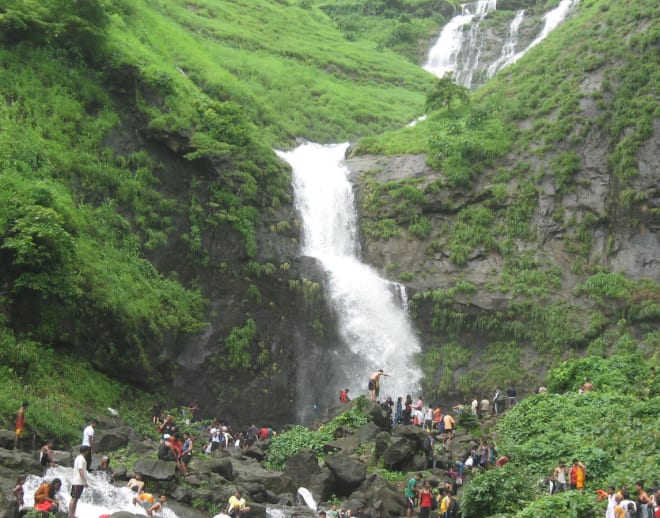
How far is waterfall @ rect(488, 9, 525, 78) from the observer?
55766 millimetres

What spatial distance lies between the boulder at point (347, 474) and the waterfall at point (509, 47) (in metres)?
43.1

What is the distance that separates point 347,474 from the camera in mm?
18422

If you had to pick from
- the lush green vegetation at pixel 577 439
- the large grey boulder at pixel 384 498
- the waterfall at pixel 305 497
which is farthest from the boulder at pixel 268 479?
the lush green vegetation at pixel 577 439

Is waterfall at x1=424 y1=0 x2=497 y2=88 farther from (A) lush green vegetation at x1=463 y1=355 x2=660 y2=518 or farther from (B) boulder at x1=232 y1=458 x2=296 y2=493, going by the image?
(B) boulder at x1=232 y1=458 x2=296 y2=493

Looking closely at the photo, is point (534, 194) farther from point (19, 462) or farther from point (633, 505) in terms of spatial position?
point (19, 462)

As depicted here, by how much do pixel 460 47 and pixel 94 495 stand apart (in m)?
56.4

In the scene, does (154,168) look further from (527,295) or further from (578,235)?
(578,235)

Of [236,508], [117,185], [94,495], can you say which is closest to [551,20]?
[117,185]

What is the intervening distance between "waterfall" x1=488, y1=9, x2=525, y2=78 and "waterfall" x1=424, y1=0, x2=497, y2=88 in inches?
→ 78.5

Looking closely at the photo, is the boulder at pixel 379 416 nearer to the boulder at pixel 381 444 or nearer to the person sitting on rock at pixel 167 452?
the boulder at pixel 381 444

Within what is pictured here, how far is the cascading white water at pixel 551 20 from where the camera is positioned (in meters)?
55.3

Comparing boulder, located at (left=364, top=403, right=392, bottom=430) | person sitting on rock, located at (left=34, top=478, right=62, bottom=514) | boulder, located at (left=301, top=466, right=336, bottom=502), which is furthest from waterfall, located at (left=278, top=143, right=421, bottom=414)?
person sitting on rock, located at (left=34, top=478, right=62, bottom=514)

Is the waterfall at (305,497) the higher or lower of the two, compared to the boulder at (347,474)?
lower

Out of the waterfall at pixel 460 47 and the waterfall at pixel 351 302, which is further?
the waterfall at pixel 460 47
